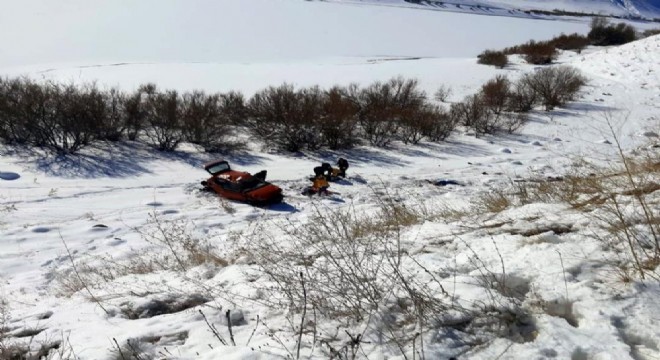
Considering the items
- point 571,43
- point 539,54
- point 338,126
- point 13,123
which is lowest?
point 338,126

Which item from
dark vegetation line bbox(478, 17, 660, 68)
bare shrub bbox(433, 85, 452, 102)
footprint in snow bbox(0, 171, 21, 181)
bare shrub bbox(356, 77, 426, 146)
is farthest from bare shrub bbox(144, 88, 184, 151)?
dark vegetation line bbox(478, 17, 660, 68)

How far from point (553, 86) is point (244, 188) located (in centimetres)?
1624

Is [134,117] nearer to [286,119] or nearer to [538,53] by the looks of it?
[286,119]

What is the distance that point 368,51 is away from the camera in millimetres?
46344

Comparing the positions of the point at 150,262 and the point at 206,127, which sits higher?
the point at 150,262

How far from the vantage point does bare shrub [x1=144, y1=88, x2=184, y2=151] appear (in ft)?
53.9

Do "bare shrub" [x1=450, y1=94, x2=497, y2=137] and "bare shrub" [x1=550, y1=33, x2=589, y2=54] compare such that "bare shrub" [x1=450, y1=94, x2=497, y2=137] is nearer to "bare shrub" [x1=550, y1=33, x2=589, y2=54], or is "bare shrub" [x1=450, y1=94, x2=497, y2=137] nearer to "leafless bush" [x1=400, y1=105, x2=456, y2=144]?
"leafless bush" [x1=400, y1=105, x2=456, y2=144]

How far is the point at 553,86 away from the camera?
877 inches

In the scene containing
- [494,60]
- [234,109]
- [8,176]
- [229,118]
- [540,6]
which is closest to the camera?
[8,176]

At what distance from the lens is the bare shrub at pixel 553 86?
21.7 meters

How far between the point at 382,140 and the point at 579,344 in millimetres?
15831

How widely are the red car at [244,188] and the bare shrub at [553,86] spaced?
1455 centimetres

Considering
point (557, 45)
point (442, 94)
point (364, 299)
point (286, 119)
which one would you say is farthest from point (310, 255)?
point (557, 45)

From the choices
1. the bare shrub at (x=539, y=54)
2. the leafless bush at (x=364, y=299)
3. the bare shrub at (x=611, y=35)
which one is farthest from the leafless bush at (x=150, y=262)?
the bare shrub at (x=611, y=35)
